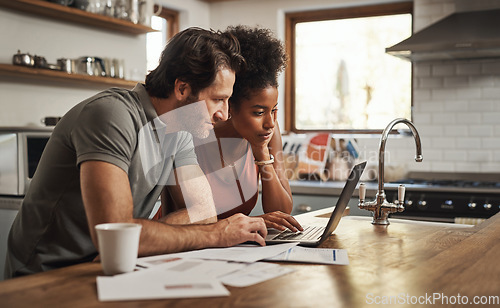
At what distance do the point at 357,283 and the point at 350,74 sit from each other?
3880 mm

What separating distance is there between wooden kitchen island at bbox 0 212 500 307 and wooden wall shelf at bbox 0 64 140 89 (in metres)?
2.38

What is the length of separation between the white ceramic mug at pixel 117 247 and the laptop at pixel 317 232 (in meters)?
0.54

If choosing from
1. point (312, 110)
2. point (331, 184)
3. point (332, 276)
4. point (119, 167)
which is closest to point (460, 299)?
point (332, 276)

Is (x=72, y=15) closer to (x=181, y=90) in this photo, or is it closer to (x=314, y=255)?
(x=181, y=90)

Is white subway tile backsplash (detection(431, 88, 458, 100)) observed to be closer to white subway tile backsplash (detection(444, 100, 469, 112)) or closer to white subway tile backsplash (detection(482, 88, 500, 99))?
white subway tile backsplash (detection(444, 100, 469, 112))

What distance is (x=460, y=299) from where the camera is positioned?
3.63 feet

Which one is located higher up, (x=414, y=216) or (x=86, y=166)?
(x=86, y=166)

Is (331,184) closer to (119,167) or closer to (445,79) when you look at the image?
(445,79)

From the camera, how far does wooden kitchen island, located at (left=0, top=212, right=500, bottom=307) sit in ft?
3.44

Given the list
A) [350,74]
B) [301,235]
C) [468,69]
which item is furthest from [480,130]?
[301,235]

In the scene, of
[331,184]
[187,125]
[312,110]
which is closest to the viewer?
[187,125]

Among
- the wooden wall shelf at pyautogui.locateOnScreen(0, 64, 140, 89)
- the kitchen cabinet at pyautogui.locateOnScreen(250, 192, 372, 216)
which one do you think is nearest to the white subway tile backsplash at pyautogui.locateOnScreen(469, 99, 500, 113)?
the kitchen cabinet at pyautogui.locateOnScreen(250, 192, 372, 216)

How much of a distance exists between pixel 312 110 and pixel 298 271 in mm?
3852

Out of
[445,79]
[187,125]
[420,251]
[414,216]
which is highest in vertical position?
[445,79]
